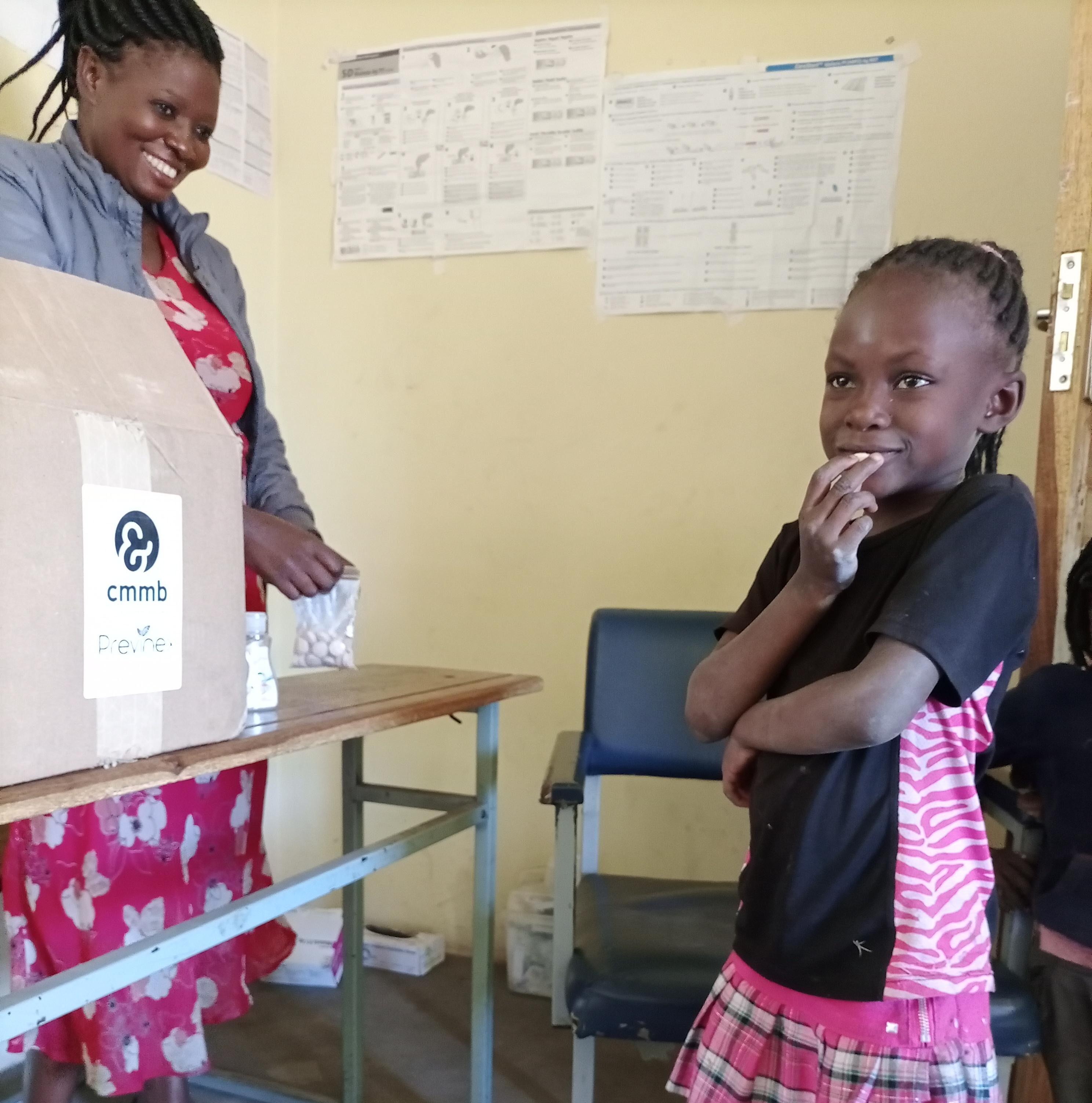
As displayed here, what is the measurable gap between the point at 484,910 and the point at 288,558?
31.0 inches

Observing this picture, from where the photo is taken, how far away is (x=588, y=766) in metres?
1.56

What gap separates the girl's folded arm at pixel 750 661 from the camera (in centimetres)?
80

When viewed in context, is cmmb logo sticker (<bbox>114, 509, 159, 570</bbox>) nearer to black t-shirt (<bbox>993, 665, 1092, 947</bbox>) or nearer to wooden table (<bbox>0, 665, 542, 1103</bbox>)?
wooden table (<bbox>0, 665, 542, 1103</bbox>)

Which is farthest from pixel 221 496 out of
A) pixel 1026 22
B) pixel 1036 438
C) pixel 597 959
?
pixel 1026 22

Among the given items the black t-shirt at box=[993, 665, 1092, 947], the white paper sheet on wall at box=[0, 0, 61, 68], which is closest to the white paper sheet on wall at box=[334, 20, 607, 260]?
the white paper sheet on wall at box=[0, 0, 61, 68]

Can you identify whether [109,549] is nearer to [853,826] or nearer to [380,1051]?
[853,826]

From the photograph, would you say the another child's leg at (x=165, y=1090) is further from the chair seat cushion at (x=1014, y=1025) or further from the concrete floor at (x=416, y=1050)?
the chair seat cushion at (x=1014, y=1025)

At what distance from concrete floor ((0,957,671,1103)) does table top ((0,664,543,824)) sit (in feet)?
2.27

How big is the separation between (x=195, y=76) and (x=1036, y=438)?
5.25 ft

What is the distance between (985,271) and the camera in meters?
0.81

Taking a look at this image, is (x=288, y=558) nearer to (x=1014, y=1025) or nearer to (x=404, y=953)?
(x=1014, y=1025)

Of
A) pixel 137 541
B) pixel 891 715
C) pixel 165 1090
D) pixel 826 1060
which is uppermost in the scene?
pixel 137 541

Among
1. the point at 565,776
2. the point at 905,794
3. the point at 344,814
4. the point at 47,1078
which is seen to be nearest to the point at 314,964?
the point at 344,814

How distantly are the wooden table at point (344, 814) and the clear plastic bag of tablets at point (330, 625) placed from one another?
2.3 inches
